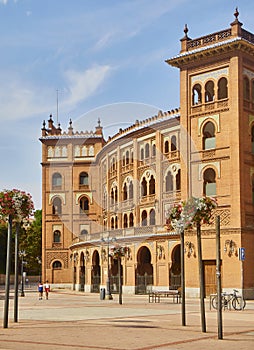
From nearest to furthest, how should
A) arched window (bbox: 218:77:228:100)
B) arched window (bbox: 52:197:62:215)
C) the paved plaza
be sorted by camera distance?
1. the paved plaza
2. arched window (bbox: 218:77:228:100)
3. arched window (bbox: 52:197:62:215)

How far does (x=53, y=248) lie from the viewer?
81188mm

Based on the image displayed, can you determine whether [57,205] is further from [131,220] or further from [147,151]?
[147,151]

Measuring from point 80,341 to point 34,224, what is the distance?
88.4m

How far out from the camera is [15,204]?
78.0 ft

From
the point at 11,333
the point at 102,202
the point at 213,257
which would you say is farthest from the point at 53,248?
the point at 11,333

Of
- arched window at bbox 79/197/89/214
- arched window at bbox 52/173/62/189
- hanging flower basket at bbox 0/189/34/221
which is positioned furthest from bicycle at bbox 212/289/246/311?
arched window at bbox 52/173/62/189

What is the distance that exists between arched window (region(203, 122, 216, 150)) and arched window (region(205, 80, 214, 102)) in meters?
2.40

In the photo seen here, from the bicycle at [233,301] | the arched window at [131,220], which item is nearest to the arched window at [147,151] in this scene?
the arched window at [131,220]

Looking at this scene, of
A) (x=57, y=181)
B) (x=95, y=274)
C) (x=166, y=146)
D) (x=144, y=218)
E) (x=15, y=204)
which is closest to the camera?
(x=15, y=204)

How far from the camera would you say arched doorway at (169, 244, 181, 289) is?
51.6 meters

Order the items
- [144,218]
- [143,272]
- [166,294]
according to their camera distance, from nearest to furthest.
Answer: [166,294] < [143,272] < [144,218]

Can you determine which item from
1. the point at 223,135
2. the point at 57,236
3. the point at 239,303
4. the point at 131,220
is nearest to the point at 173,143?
the point at 223,135

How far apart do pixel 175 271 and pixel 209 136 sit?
11.7m

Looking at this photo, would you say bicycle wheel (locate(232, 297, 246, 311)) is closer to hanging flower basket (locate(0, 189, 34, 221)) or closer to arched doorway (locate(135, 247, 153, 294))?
hanging flower basket (locate(0, 189, 34, 221))
